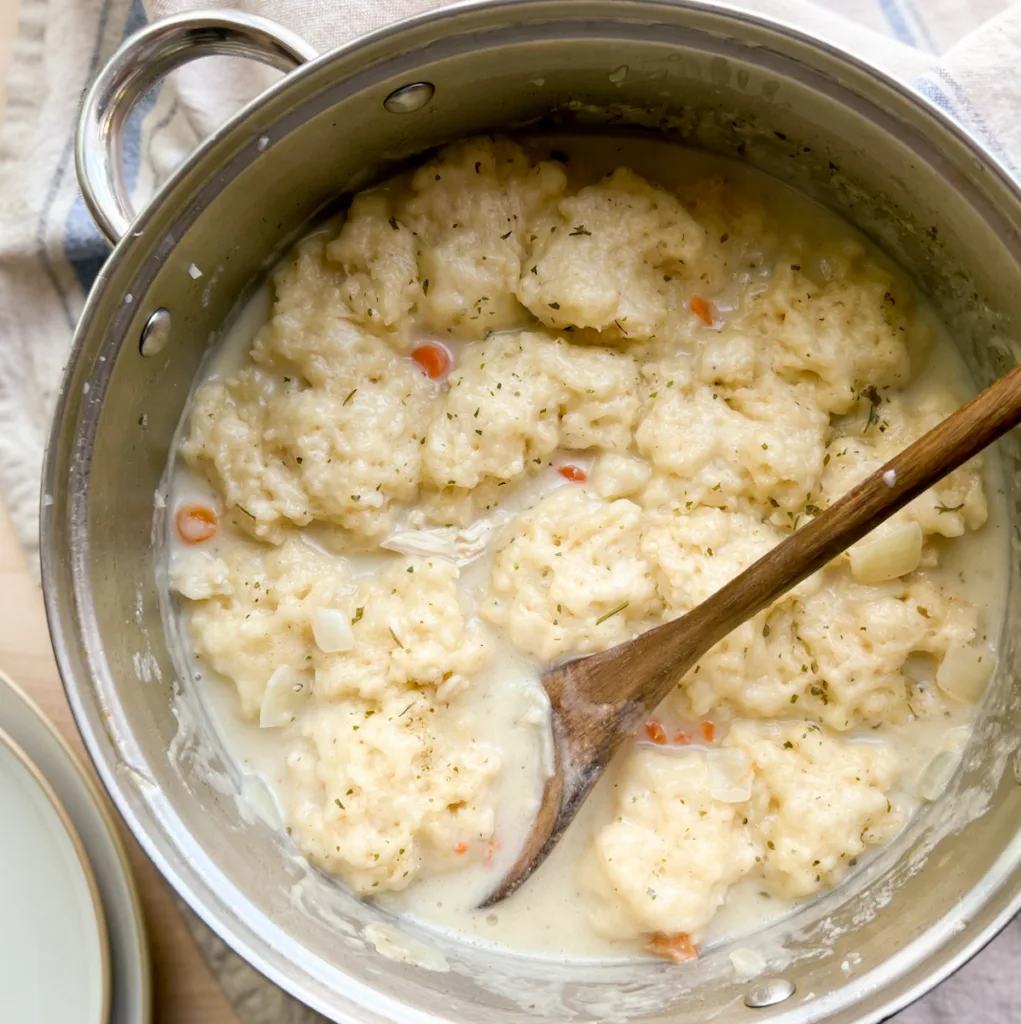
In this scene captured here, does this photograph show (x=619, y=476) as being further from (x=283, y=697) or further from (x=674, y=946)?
(x=674, y=946)

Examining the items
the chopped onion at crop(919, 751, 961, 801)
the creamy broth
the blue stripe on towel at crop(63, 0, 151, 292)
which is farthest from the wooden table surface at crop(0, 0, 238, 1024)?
the chopped onion at crop(919, 751, 961, 801)

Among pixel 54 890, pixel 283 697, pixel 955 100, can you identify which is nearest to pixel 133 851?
pixel 54 890

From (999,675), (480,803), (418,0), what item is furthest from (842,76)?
(480,803)

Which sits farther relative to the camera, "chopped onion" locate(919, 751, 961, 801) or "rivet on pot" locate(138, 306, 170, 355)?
"chopped onion" locate(919, 751, 961, 801)

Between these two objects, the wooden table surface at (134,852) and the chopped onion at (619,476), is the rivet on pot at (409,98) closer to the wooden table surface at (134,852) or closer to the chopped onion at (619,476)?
the chopped onion at (619,476)

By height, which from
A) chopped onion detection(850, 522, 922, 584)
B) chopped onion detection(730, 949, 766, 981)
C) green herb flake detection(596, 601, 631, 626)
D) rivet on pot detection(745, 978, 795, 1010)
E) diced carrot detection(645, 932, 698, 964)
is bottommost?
diced carrot detection(645, 932, 698, 964)

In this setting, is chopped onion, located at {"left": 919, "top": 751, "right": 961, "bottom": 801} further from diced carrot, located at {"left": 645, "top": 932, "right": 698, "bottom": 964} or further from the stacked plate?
the stacked plate
